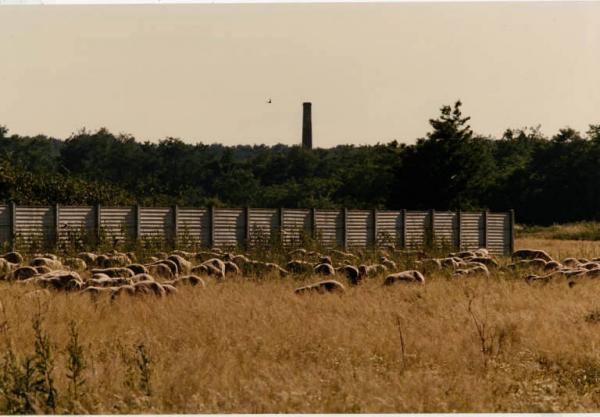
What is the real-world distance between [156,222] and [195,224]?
134cm

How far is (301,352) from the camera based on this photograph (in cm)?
1070

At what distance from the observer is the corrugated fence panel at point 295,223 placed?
31531 millimetres

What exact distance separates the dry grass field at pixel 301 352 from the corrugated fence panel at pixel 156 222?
13191mm

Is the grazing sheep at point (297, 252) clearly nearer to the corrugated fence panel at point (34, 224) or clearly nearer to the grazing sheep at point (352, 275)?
the grazing sheep at point (352, 275)

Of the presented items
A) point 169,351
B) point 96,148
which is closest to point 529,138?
point 96,148

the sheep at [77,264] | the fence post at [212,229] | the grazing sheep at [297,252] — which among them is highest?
the fence post at [212,229]

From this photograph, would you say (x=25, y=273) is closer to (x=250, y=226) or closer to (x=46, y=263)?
(x=46, y=263)

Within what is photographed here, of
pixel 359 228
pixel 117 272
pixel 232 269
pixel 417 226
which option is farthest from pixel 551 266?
pixel 417 226

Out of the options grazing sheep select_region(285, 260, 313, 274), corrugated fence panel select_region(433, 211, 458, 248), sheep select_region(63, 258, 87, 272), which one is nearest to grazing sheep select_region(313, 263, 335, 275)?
grazing sheep select_region(285, 260, 313, 274)

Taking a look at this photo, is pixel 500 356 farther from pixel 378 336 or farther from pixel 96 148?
pixel 96 148

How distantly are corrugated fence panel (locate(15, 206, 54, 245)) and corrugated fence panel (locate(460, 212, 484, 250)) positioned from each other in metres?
16.1

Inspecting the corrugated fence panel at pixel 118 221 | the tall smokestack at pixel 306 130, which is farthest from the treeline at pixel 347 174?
the corrugated fence panel at pixel 118 221

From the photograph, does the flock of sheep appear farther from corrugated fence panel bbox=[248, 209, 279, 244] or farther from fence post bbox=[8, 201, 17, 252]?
corrugated fence panel bbox=[248, 209, 279, 244]

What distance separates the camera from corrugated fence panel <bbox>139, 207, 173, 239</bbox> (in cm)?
2969
